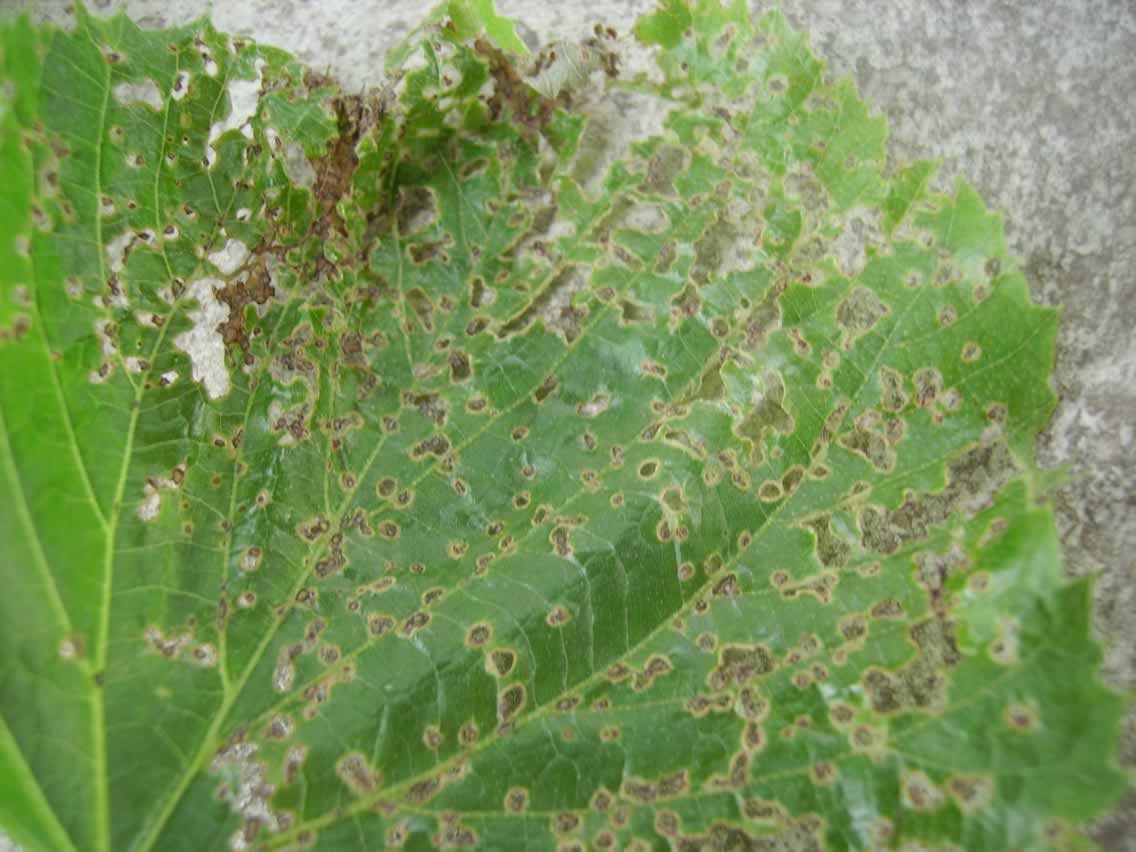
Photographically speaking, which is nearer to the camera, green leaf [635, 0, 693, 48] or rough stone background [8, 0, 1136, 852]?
rough stone background [8, 0, 1136, 852]

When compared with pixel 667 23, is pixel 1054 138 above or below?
below

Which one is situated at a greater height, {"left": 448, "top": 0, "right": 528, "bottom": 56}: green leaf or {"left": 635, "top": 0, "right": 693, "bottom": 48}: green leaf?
{"left": 448, "top": 0, "right": 528, "bottom": 56}: green leaf

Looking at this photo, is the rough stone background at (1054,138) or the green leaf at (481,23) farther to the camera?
the green leaf at (481,23)

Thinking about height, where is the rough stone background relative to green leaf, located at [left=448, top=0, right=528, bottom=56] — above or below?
below

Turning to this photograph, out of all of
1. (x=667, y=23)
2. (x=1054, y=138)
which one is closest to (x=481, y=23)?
(x=667, y=23)

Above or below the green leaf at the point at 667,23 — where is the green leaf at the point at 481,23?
above

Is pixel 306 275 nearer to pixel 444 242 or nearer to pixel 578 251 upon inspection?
pixel 444 242

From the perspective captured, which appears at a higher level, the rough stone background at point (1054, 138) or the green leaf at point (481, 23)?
the green leaf at point (481, 23)

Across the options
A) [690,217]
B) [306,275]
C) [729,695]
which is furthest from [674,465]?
[306,275]

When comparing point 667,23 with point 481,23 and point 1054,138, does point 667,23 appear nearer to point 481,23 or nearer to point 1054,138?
point 481,23
